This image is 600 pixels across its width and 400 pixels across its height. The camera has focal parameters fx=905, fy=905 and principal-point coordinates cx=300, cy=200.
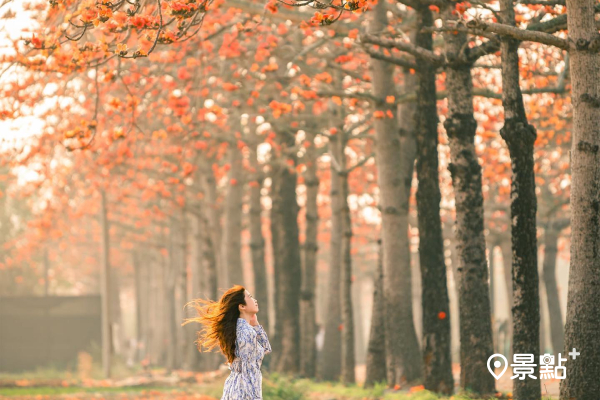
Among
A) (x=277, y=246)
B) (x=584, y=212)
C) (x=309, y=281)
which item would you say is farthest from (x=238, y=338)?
(x=277, y=246)

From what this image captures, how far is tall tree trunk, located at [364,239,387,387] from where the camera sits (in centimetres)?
1800

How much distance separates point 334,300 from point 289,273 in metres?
1.44

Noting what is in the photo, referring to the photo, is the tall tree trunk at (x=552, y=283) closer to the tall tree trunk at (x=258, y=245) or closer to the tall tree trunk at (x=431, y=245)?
the tall tree trunk at (x=258, y=245)

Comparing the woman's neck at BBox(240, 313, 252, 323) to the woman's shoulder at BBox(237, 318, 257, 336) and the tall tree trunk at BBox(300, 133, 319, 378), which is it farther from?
the tall tree trunk at BBox(300, 133, 319, 378)

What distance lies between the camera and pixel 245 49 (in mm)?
17703

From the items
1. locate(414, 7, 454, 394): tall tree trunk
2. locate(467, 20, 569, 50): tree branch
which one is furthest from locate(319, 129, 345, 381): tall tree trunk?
locate(467, 20, 569, 50): tree branch

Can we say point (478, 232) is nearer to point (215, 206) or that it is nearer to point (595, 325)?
point (595, 325)

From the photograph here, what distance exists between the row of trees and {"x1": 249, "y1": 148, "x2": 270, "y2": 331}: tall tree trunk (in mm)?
69

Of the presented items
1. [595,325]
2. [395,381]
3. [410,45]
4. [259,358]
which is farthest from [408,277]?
[259,358]

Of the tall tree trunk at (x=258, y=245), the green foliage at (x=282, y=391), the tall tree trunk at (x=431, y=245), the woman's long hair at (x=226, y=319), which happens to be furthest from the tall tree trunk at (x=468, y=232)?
the tall tree trunk at (x=258, y=245)

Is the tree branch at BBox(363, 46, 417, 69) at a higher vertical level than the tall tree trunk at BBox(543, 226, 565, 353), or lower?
higher

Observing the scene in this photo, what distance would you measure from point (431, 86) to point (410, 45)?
1381 millimetres

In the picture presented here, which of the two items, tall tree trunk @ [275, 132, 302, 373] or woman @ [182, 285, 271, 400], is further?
tall tree trunk @ [275, 132, 302, 373]

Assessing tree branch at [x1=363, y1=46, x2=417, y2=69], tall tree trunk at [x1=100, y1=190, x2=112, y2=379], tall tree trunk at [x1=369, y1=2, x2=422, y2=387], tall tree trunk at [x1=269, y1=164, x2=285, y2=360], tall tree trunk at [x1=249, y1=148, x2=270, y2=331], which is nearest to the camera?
tree branch at [x1=363, y1=46, x2=417, y2=69]
